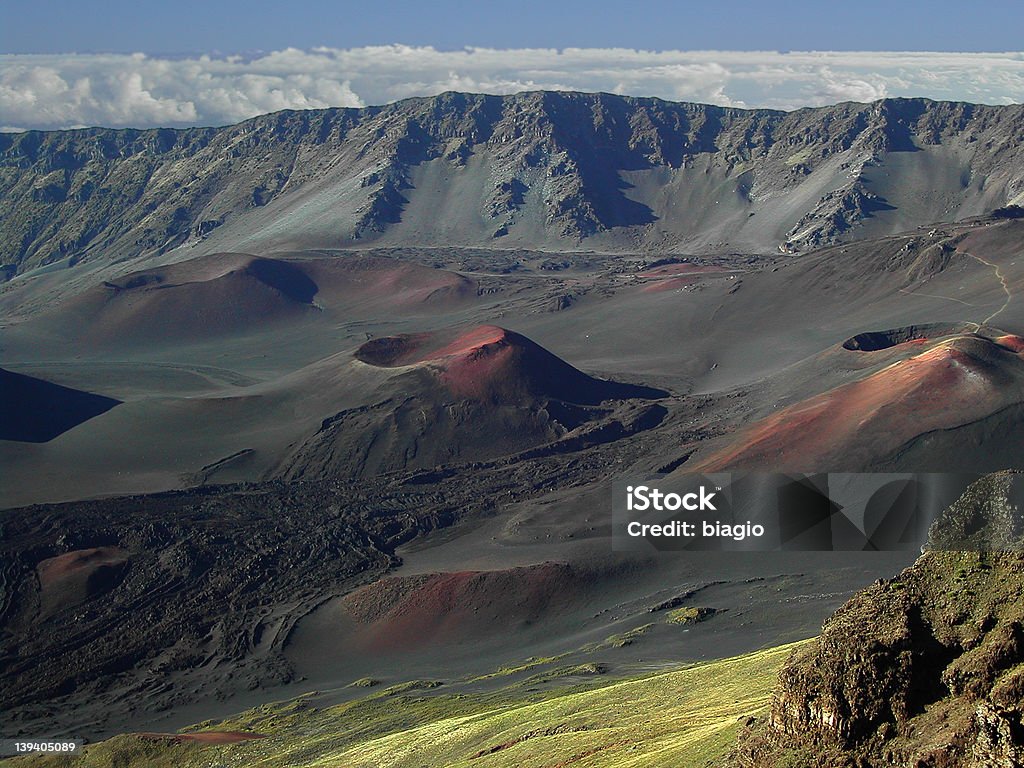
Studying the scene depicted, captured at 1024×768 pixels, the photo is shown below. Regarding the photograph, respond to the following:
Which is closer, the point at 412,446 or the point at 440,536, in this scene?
the point at 440,536

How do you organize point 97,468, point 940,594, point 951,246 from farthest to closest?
point 951,246 < point 97,468 < point 940,594

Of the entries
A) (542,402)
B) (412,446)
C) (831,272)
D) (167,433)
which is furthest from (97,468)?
(831,272)

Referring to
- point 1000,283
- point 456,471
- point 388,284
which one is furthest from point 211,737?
point 388,284

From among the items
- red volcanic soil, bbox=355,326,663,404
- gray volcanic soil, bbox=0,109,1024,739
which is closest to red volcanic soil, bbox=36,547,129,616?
gray volcanic soil, bbox=0,109,1024,739

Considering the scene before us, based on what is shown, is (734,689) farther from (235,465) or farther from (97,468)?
(97,468)

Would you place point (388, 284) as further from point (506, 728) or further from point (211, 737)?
point (506, 728)
